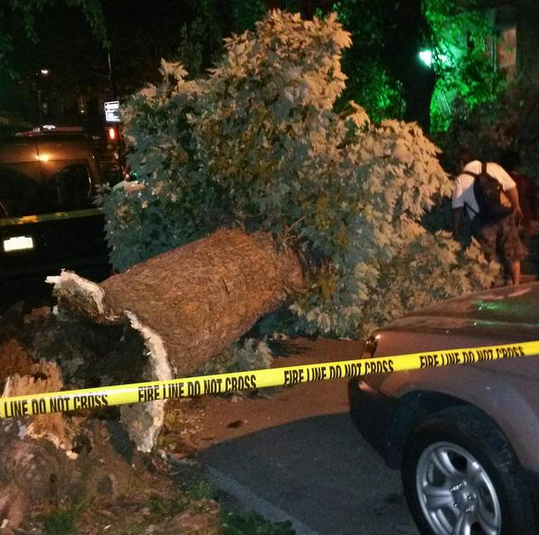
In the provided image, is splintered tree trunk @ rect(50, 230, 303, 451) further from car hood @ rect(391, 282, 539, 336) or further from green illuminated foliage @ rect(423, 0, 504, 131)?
green illuminated foliage @ rect(423, 0, 504, 131)

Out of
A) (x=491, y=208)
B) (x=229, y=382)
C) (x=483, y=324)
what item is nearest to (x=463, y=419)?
(x=483, y=324)

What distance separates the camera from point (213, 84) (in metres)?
7.21

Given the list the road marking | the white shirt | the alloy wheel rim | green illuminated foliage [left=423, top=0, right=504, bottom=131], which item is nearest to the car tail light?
the alloy wheel rim

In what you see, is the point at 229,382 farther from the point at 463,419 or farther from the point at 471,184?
the point at 471,184

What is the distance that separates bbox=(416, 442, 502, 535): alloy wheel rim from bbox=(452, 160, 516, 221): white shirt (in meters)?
4.74

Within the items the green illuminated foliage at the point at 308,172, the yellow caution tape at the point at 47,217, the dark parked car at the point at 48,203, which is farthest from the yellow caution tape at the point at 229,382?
the dark parked car at the point at 48,203

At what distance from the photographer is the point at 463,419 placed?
157 inches

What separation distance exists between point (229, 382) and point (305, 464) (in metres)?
1.51

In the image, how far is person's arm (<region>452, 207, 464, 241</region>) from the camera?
864 cm

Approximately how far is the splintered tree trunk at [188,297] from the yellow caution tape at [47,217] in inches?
122

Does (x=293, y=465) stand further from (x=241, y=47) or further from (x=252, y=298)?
(x=241, y=47)

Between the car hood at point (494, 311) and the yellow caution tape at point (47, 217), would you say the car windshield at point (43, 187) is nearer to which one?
the yellow caution tape at point (47, 217)

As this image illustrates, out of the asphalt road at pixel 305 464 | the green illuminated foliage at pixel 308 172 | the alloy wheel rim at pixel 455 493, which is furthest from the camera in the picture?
the green illuminated foliage at pixel 308 172

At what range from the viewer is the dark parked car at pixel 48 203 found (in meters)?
9.35
